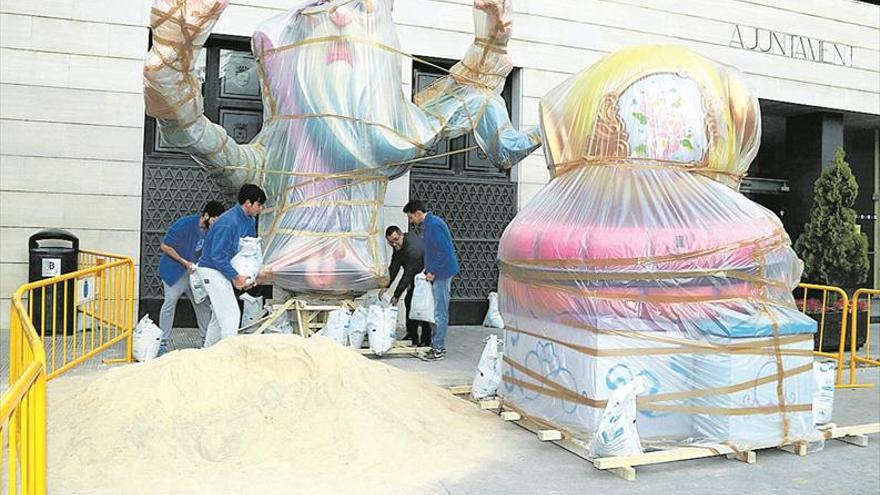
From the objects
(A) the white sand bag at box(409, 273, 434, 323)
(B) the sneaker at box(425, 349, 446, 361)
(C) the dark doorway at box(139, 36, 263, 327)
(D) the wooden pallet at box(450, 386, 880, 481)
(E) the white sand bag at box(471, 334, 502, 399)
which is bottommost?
(B) the sneaker at box(425, 349, 446, 361)

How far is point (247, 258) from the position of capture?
7.65 meters

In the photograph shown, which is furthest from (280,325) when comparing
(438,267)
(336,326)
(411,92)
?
(411,92)

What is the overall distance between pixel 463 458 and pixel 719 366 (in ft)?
5.94

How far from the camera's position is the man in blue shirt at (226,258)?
7.30 m

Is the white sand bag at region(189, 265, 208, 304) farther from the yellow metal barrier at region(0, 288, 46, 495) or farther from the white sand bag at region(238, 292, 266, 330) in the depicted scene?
the yellow metal barrier at region(0, 288, 46, 495)

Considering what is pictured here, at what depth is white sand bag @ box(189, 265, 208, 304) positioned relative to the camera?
7.41 metres

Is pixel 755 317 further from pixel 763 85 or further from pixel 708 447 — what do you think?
pixel 763 85

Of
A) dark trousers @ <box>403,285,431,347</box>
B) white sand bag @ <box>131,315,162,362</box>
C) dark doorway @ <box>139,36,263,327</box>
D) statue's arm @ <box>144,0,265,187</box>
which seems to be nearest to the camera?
statue's arm @ <box>144,0,265,187</box>

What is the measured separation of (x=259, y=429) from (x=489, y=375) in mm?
2206

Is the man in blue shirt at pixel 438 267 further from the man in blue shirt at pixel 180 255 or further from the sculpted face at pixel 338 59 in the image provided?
the man in blue shirt at pixel 180 255

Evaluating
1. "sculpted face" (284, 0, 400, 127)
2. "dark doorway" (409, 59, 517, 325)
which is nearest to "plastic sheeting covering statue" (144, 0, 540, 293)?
"sculpted face" (284, 0, 400, 127)

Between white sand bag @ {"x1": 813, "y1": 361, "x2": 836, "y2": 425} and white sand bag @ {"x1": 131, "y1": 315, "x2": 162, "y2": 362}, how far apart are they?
601cm

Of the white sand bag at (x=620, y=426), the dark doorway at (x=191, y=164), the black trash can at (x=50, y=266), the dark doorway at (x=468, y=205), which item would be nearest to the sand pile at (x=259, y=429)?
the white sand bag at (x=620, y=426)

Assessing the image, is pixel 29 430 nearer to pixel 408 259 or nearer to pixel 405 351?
pixel 405 351
